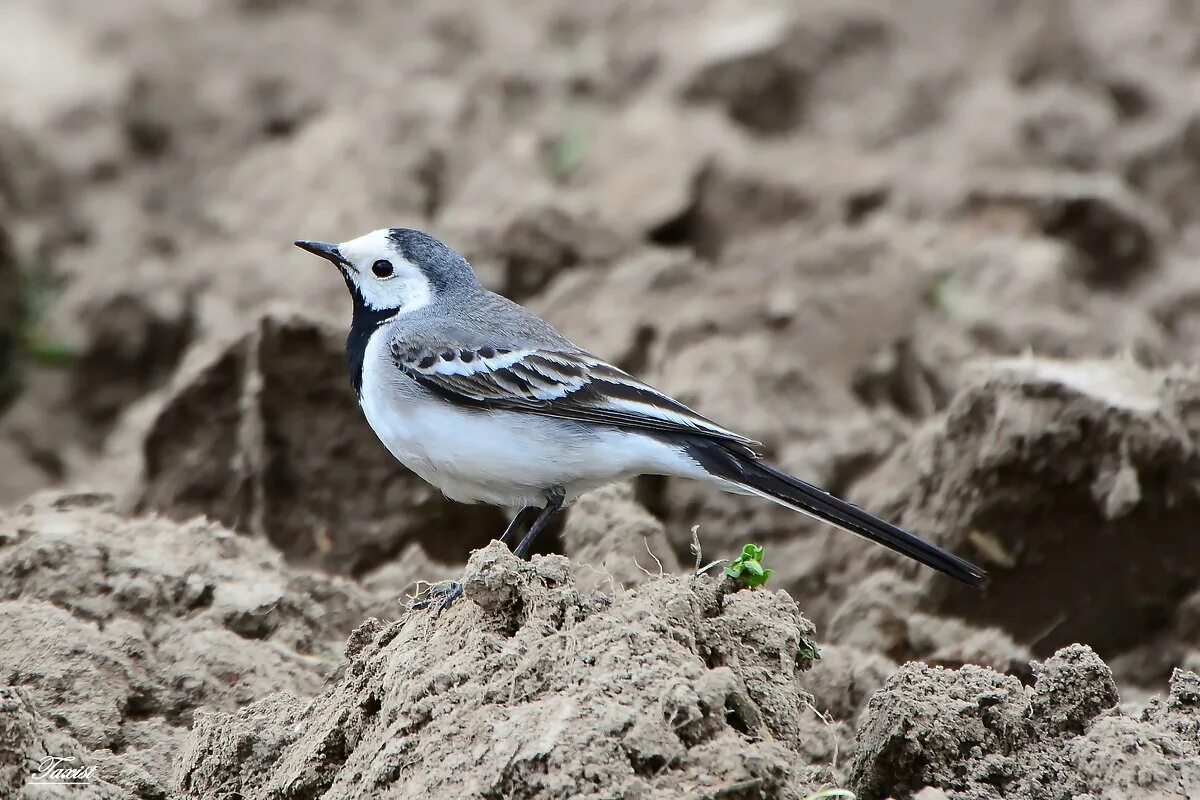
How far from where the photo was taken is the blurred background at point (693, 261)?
6289 mm

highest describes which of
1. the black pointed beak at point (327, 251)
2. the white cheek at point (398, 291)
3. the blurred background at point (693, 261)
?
the black pointed beak at point (327, 251)

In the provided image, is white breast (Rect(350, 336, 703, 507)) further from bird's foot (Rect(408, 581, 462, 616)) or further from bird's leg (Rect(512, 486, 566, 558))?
bird's foot (Rect(408, 581, 462, 616))

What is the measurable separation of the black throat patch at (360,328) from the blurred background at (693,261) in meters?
0.89

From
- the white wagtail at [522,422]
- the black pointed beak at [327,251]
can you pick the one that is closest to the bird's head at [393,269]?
the black pointed beak at [327,251]

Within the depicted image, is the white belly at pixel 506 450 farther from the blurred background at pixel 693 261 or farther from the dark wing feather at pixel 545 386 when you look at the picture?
the blurred background at pixel 693 261

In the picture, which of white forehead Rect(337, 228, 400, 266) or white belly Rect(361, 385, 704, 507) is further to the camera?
white forehead Rect(337, 228, 400, 266)

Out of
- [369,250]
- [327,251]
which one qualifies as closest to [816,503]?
[369,250]

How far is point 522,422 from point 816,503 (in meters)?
1.19

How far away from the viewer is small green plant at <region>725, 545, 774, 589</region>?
4648mm

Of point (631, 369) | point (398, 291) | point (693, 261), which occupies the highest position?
point (398, 291)

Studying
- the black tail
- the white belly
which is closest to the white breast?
the white belly

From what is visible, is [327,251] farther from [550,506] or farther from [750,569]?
[750,569]

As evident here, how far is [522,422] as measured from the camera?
580cm

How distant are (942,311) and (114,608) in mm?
5399
